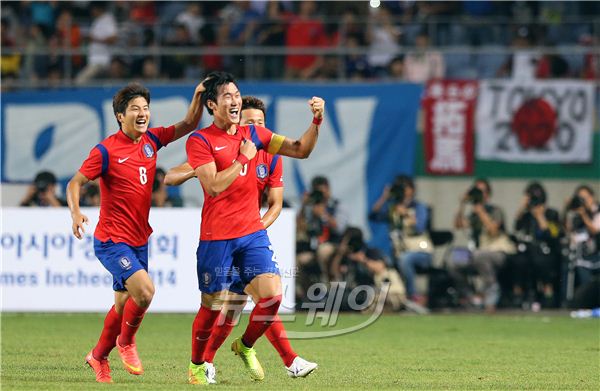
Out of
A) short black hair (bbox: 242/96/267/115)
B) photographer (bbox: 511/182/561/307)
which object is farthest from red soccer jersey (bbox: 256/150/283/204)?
photographer (bbox: 511/182/561/307)

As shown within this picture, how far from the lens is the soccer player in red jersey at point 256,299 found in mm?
9781

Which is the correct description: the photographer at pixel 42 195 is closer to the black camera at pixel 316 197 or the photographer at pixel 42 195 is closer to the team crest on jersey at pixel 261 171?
the black camera at pixel 316 197

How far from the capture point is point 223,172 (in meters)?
9.43

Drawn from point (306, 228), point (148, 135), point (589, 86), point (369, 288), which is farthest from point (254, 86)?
point (148, 135)

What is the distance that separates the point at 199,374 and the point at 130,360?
879mm

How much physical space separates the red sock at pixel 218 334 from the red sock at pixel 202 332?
0.56ft

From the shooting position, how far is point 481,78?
20.5 meters

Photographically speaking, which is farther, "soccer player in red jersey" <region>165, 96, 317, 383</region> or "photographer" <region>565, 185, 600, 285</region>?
"photographer" <region>565, 185, 600, 285</region>

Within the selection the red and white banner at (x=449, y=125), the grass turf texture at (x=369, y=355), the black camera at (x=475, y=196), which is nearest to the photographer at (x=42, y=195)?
the grass turf texture at (x=369, y=355)

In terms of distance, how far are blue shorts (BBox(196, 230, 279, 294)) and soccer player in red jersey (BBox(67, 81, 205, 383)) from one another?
0.63 m

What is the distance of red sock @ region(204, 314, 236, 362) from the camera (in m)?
10.0

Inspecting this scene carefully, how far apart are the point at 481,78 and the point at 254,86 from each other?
372 cm

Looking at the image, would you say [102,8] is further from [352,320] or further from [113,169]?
[113,169]

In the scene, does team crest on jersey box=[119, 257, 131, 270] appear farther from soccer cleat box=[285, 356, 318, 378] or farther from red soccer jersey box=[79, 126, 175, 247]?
soccer cleat box=[285, 356, 318, 378]
